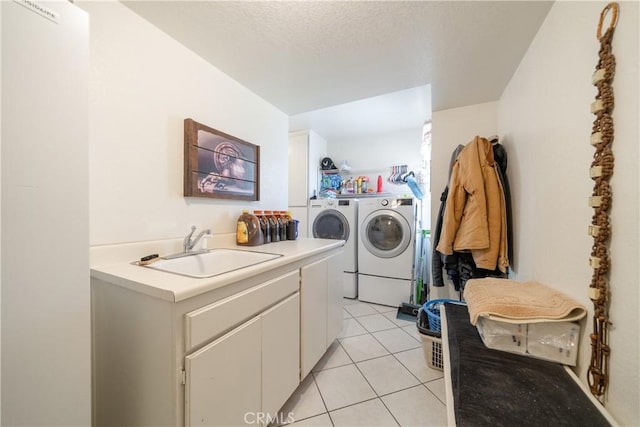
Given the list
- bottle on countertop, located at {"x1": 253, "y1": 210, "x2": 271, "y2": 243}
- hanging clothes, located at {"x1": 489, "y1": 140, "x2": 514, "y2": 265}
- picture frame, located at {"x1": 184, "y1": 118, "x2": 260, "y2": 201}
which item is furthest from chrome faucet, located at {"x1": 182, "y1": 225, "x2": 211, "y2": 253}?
hanging clothes, located at {"x1": 489, "y1": 140, "x2": 514, "y2": 265}

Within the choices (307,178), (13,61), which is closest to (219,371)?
(13,61)

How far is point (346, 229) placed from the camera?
2904 millimetres

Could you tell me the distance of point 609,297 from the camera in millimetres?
626

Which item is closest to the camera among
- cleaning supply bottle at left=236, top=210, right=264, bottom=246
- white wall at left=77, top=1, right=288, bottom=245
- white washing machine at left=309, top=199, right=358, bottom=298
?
white wall at left=77, top=1, right=288, bottom=245

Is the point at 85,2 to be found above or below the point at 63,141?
above

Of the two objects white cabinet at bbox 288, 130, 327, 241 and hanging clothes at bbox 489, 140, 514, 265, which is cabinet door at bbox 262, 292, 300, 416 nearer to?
hanging clothes at bbox 489, 140, 514, 265

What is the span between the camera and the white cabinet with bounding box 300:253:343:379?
52.2 inches

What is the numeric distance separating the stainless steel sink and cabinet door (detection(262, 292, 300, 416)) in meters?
0.28

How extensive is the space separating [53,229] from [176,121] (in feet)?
2.88

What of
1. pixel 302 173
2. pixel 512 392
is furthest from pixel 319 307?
pixel 302 173

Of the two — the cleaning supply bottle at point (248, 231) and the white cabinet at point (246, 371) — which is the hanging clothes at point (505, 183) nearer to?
the white cabinet at point (246, 371)

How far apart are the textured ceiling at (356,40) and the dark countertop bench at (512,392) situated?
1498mm

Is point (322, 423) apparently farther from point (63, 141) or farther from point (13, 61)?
point (13, 61)

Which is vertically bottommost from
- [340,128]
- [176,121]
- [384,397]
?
[384,397]
